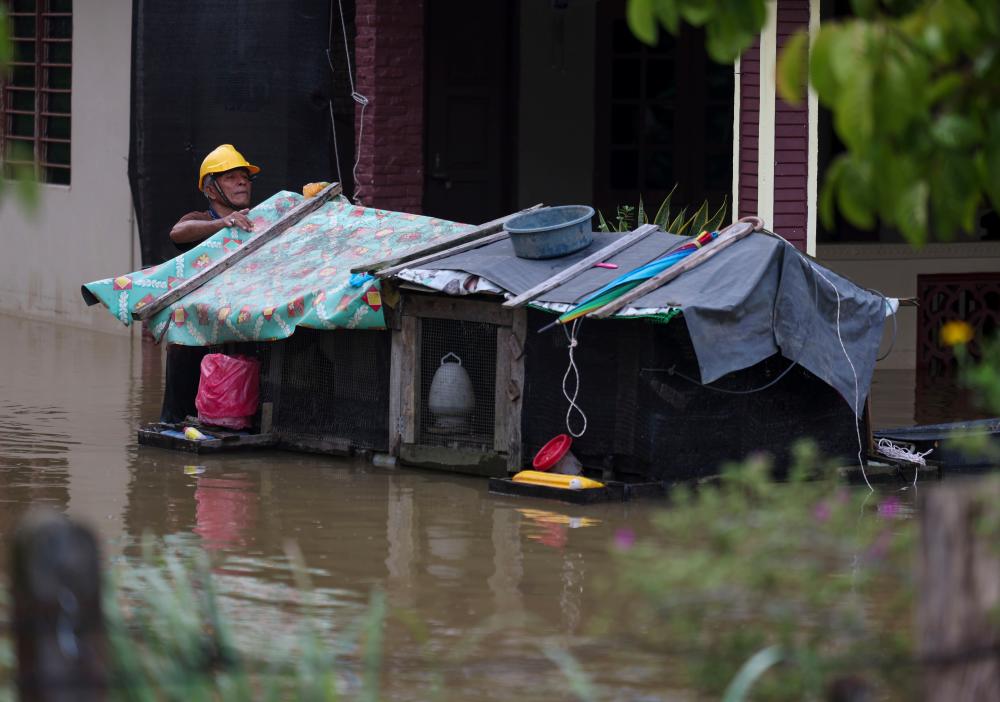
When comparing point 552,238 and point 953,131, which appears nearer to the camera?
point 953,131

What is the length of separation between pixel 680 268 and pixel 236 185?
3.71m

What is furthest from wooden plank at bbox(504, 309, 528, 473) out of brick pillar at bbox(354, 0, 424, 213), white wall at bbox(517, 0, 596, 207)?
white wall at bbox(517, 0, 596, 207)

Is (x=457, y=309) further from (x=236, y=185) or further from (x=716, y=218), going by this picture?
(x=716, y=218)

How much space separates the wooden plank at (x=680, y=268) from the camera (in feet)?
29.9

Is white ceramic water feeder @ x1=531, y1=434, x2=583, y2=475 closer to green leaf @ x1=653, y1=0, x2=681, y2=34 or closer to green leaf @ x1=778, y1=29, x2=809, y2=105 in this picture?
green leaf @ x1=653, y1=0, x2=681, y2=34

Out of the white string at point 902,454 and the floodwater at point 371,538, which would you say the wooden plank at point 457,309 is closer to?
the floodwater at point 371,538

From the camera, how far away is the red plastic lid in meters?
9.59

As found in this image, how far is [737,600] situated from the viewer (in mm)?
4270

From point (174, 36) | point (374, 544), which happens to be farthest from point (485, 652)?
point (174, 36)

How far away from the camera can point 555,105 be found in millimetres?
17141

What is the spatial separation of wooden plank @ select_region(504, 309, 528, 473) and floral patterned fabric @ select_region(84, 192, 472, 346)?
85 cm

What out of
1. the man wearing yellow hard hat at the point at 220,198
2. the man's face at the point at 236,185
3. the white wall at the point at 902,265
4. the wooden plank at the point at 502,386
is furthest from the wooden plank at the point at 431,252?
the white wall at the point at 902,265

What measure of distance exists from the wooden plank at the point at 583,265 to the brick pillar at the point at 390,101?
4.53 metres

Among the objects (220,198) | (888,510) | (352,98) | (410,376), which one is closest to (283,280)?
(410,376)
